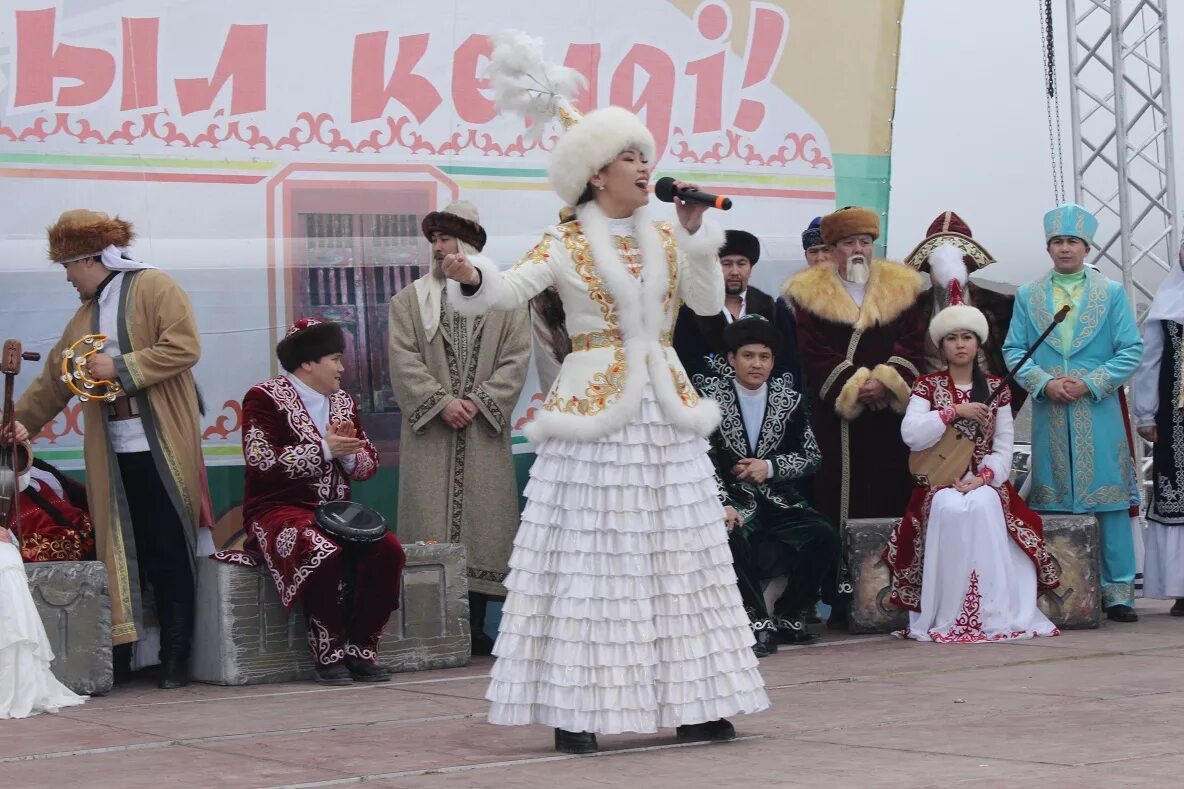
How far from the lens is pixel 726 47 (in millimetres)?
7633

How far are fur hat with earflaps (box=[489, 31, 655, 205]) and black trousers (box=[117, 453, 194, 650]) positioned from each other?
7.30ft

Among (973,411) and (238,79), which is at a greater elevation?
(238,79)

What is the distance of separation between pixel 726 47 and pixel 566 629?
390 centimetres

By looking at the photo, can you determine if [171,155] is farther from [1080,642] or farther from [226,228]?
[1080,642]

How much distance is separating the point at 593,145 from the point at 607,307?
45 centimetres

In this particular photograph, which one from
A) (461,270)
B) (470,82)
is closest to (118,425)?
(470,82)

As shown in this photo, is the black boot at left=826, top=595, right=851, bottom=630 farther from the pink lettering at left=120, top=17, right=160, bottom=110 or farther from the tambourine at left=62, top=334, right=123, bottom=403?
the pink lettering at left=120, top=17, right=160, bottom=110

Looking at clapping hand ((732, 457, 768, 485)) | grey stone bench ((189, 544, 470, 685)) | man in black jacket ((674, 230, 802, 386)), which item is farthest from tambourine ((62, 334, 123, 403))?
clapping hand ((732, 457, 768, 485))

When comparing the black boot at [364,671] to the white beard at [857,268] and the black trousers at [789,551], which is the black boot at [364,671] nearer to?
the black trousers at [789,551]

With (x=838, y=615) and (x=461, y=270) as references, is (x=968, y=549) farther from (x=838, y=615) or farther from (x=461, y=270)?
(x=461, y=270)

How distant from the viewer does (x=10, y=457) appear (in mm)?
6012

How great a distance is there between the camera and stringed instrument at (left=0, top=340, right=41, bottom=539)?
Result: 5.87 metres

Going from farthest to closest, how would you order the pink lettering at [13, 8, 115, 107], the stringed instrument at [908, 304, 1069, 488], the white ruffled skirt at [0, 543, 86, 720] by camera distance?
the stringed instrument at [908, 304, 1069, 488]
the pink lettering at [13, 8, 115, 107]
the white ruffled skirt at [0, 543, 86, 720]

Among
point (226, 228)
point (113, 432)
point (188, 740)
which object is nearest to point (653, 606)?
point (188, 740)
